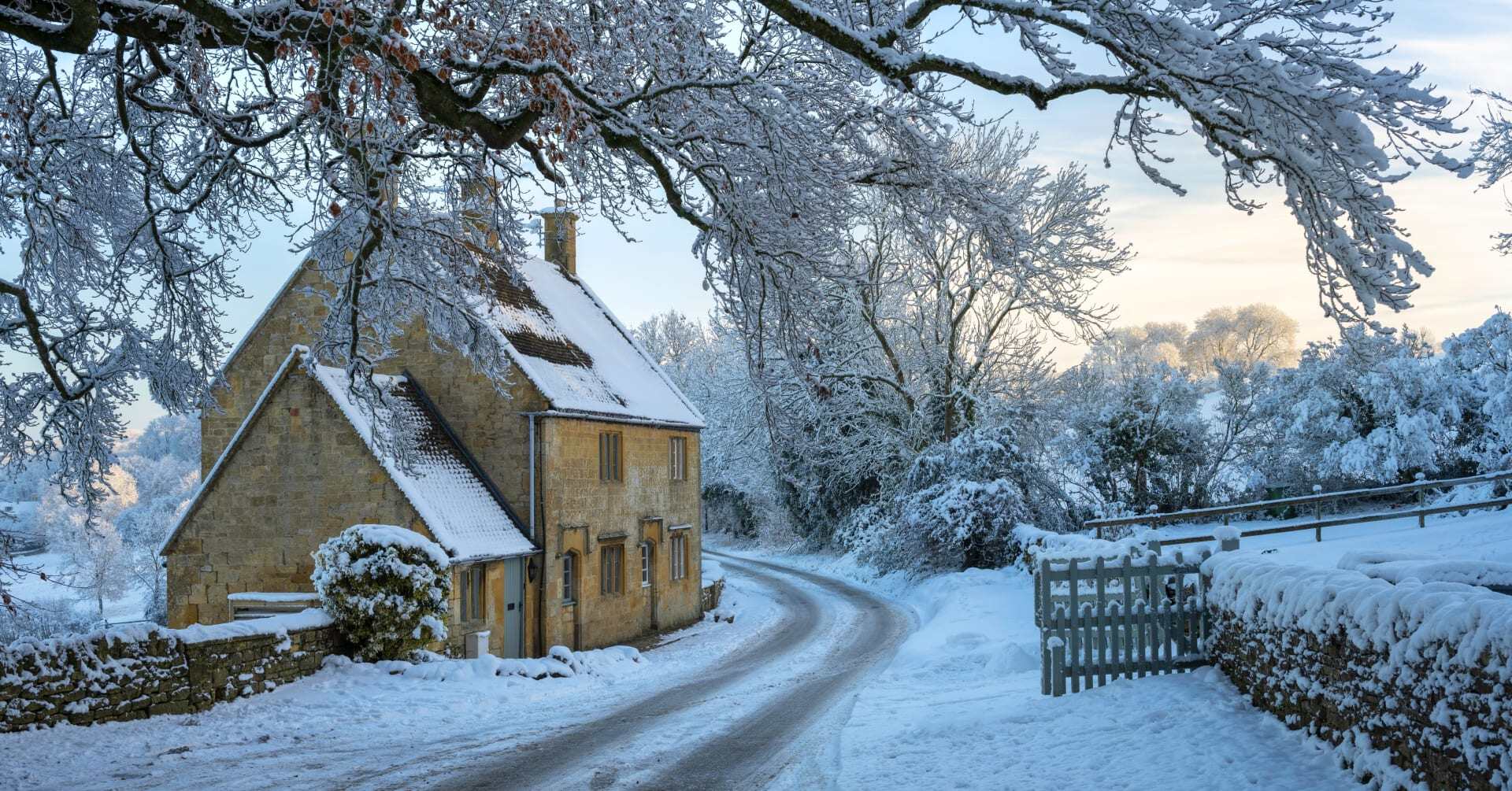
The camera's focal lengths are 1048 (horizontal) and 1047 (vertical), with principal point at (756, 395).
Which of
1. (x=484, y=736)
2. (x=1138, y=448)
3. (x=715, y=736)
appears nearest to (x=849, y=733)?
(x=715, y=736)

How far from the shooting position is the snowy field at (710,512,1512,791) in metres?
8.17

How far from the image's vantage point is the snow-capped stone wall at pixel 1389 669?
6.06 m

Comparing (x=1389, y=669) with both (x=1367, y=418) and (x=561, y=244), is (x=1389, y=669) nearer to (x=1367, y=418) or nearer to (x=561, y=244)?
(x=561, y=244)

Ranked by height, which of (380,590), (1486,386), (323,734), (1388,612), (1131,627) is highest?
(1486,386)

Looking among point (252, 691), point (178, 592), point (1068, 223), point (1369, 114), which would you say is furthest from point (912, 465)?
point (1369, 114)

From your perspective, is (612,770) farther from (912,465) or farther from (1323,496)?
(912,465)

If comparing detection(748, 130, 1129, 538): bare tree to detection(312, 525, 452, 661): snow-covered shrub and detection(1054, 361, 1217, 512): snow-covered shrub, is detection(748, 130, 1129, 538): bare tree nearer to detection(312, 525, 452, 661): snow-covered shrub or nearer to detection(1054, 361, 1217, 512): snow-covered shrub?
detection(1054, 361, 1217, 512): snow-covered shrub

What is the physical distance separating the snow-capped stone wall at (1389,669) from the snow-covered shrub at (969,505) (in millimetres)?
21375

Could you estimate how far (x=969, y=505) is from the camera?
31.3m

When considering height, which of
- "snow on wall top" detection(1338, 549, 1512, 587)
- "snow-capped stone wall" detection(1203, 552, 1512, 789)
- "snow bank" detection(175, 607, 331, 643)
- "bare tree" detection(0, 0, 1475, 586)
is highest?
"bare tree" detection(0, 0, 1475, 586)

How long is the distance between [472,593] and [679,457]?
432 inches

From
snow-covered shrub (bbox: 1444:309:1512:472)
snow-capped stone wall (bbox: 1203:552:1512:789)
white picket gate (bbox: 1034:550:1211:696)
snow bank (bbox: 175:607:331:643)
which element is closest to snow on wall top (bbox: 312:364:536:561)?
snow bank (bbox: 175:607:331:643)

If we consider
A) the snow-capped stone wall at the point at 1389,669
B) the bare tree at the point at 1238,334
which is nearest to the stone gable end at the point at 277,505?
the snow-capped stone wall at the point at 1389,669

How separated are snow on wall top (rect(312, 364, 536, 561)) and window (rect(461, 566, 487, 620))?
54 cm
